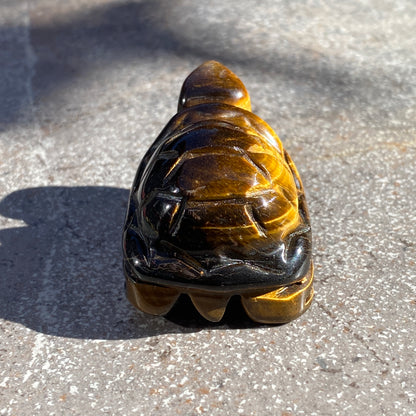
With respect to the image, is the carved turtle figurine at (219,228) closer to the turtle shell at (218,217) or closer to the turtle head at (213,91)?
the turtle shell at (218,217)

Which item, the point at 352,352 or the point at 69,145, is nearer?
the point at 352,352

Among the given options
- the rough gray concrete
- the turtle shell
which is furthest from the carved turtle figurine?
the rough gray concrete

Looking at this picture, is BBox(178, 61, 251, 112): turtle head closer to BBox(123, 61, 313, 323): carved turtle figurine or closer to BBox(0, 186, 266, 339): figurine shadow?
BBox(123, 61, 313, 323): carved turtle figurine

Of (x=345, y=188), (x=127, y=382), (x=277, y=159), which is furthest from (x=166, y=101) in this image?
(x=127, y=382)

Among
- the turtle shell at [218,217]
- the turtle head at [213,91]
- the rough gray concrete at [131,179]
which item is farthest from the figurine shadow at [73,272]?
the turtle head at [213,91]

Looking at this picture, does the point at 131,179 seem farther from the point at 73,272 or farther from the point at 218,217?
the point at 218,217

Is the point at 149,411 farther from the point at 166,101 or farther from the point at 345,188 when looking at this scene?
the point at 166,101
